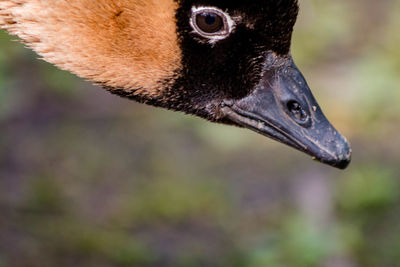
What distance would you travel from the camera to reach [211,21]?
8.13ft

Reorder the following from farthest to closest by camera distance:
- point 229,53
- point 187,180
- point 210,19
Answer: point 187,180, point 229,53, point 210,19

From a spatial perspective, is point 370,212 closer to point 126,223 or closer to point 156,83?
point 126,223

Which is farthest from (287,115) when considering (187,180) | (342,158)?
(187,180)

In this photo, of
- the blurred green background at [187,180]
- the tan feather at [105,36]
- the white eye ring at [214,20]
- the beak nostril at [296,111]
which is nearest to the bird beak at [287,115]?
the beak nostril at [296,111]

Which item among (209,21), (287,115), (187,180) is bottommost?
(187,180)

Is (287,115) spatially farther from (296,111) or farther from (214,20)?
(214,20)

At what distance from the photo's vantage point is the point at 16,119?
4980 mm

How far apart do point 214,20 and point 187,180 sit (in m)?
2.21

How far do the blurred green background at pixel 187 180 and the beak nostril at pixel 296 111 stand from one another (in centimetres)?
129

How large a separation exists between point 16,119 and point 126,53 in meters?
2.71

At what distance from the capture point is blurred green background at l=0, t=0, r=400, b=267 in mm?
3871

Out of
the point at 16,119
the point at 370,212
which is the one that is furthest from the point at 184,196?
the point at 16,119

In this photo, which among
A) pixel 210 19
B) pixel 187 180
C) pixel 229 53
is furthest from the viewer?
pixel 187 180

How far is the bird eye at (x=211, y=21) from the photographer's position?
247 cm
